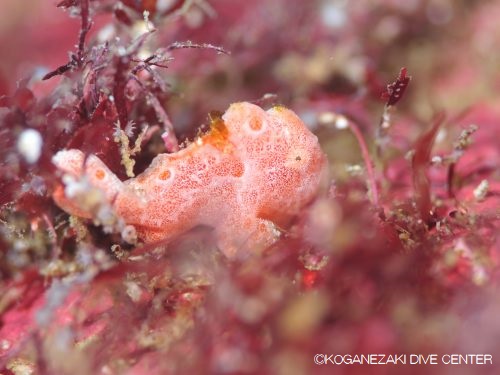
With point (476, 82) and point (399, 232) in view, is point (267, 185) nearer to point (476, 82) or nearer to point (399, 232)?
point (399, 232)

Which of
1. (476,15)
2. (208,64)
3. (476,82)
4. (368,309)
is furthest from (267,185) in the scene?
(476,15)

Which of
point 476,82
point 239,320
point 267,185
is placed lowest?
point 239,320

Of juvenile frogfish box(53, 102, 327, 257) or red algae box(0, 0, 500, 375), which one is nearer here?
red algae box(0, 0, 500, 375)

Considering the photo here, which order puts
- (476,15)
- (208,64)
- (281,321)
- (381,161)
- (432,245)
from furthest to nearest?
(476,15) < (208,64) < (381,161) < (432,245) < (281,321)

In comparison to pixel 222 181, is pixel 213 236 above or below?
below

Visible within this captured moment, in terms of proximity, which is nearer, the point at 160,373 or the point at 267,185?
the point at 160,373

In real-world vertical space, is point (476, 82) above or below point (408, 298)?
above

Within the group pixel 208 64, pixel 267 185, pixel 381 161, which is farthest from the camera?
pixel 208 64

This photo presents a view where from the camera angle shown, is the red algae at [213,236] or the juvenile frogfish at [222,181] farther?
the juvenile frogfish at [222,181]
